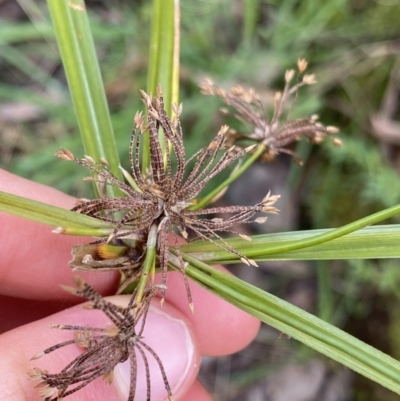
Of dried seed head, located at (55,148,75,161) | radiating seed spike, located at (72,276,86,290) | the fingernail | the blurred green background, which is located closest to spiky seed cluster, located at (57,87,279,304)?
dried seed head, located at (55,148,75,161)

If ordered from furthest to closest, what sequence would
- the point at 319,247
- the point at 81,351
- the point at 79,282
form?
the point at 81,351, the point at 319,247, the point at 79,282

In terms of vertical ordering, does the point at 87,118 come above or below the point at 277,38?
above

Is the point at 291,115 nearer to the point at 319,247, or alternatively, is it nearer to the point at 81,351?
the point at 319,247

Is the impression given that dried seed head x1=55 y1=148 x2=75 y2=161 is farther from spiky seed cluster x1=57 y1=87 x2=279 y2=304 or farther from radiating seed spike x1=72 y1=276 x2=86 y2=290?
radiating seed spike x1=72 y1=276 x2=86 y2=290

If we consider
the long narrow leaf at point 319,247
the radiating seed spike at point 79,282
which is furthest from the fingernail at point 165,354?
the radiating seed spike at point 79,282

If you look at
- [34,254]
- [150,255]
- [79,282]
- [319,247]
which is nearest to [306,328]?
[319,247]

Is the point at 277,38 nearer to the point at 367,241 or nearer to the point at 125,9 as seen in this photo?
the point at 125,9

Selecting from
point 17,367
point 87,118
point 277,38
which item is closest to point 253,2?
point 277,38
